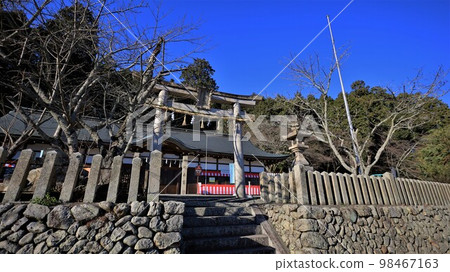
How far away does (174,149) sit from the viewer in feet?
37.3

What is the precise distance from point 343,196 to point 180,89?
6.07 metres

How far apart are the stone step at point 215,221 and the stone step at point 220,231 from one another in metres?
→ 0.13

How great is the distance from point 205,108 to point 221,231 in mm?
4614

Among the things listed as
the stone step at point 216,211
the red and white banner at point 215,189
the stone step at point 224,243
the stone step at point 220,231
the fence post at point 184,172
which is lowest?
the stone step at point 224,243

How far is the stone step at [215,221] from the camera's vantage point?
361 centimetres

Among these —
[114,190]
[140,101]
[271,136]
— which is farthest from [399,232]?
[271,136]

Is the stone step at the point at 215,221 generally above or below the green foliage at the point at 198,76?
below

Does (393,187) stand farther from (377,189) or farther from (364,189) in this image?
(364,189)

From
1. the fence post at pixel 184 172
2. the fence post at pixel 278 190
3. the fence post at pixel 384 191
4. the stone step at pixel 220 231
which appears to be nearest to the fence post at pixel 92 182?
the stone step at pixel 220 231

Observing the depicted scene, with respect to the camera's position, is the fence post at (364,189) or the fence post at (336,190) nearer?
the fence post at (336,190)

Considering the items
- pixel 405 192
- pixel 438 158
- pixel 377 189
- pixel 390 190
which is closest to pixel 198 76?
pixel 377 189

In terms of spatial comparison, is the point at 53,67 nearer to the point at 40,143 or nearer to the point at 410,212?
the point at 40,143

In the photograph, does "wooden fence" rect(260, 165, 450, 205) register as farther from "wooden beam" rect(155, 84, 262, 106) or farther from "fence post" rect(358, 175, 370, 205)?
"wooden beam" rect(155, 84, 262, 106)

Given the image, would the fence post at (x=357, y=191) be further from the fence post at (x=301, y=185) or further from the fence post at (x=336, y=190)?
the fence post at (x=301, y=185)
